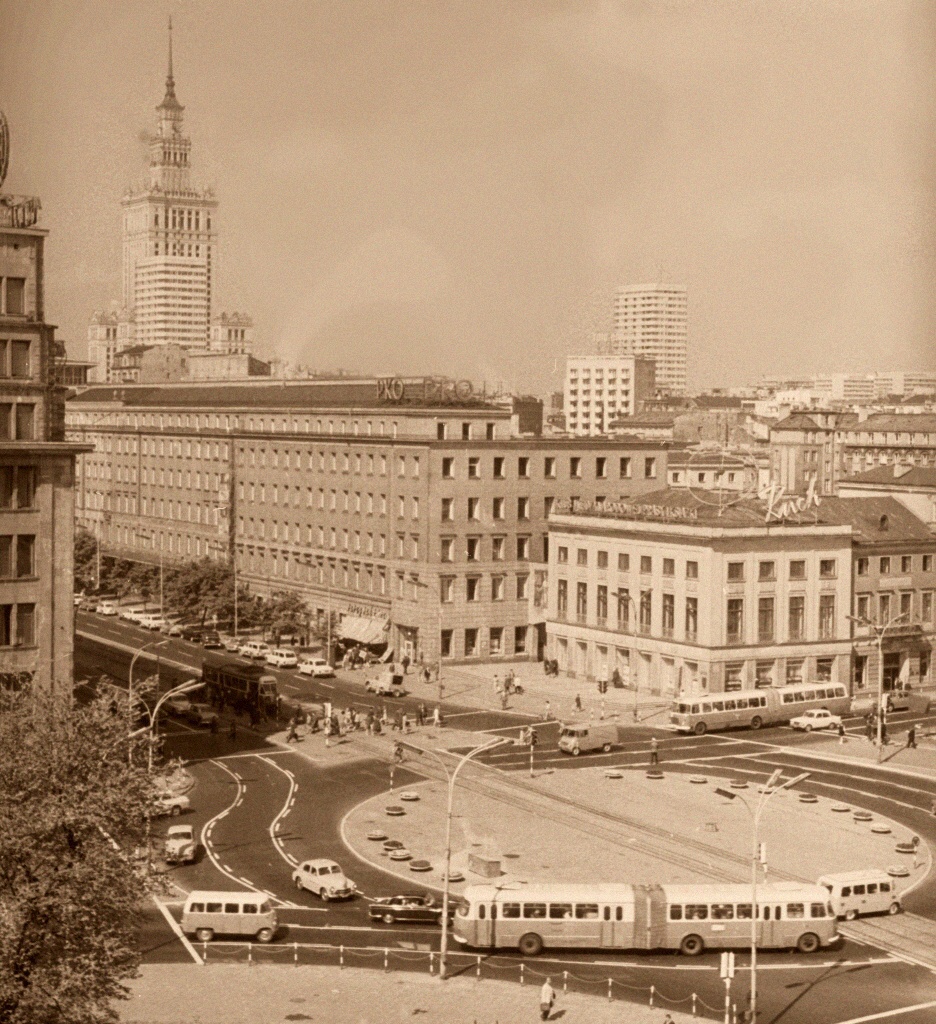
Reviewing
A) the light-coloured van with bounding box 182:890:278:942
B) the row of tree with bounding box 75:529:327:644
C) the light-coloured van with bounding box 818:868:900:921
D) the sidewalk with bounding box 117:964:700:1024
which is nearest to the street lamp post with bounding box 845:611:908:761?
the light-coloured van with bounding box 818:868:900:921

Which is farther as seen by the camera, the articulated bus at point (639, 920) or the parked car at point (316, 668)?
the parked car at point (316, 668)

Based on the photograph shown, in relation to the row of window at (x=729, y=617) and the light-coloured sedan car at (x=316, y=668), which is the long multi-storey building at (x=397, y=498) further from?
the row of window at (x=729, y=617)

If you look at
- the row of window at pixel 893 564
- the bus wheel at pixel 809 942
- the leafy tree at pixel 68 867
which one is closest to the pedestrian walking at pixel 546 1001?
the bus wheel at pixel 809 942

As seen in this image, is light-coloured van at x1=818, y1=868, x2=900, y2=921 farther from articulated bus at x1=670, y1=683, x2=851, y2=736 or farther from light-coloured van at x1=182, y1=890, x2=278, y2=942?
articulated bus at x1=670, y1=683, x2=851, y2=736

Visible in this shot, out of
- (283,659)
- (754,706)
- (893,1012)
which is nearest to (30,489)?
(754,706)

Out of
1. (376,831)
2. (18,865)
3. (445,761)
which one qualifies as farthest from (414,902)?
(445,761)

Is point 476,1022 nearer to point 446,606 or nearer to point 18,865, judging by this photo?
point 18,865
